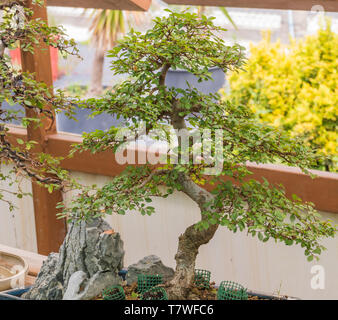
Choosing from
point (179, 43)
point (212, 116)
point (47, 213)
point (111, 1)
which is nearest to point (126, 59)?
point (179, 43)

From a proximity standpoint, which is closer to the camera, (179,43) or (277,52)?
(179,43)

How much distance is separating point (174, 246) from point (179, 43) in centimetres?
104

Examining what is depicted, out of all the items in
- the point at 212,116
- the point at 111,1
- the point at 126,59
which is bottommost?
the point at 212,116

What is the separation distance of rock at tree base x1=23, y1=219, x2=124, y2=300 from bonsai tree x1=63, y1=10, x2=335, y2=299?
0.71 feet

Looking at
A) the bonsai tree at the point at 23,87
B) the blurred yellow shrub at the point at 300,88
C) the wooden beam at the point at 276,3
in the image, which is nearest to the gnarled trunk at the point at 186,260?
the bonsai tree at the point at 23,87

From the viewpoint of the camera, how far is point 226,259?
6.27ft

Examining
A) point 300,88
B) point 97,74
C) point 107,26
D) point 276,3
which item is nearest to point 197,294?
point 276,3

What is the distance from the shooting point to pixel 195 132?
1244 mm

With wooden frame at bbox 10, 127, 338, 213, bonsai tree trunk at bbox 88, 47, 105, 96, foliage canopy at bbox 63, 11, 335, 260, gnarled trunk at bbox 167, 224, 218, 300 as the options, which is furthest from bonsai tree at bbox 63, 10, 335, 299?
bonsai tree trunk at bbox 88, 47, 105, 96

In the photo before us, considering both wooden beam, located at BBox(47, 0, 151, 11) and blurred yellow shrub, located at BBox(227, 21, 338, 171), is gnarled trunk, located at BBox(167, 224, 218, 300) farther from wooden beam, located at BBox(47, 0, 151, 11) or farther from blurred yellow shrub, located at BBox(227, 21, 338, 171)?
blurred yellow shrub, located at BBox(227, 21, 338, 171)

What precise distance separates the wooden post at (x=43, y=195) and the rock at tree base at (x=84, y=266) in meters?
0.67

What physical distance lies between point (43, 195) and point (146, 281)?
0.85 meters

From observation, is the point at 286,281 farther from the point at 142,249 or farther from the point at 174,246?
the point at 142,249

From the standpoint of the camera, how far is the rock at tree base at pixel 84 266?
4.57 feet
